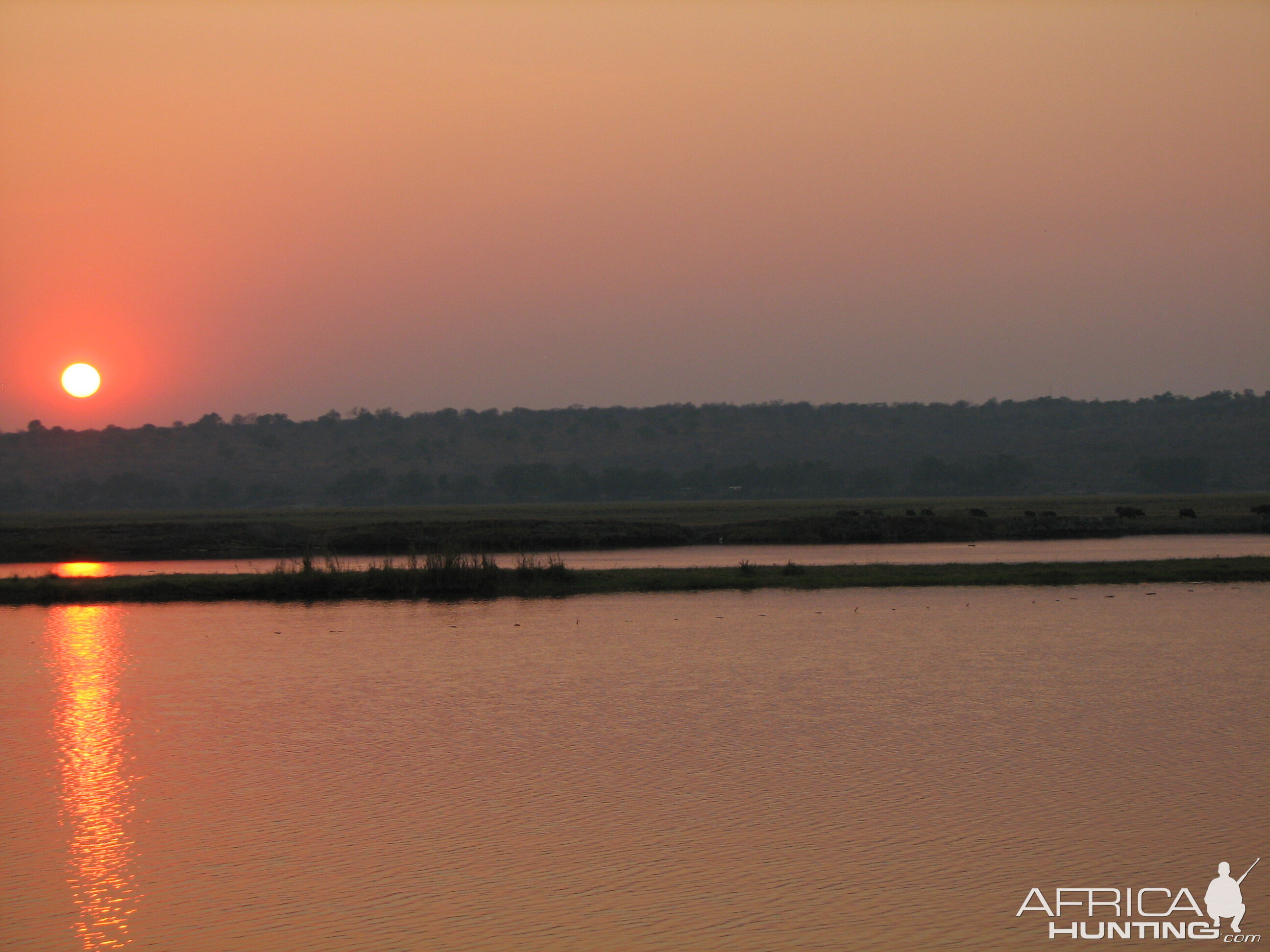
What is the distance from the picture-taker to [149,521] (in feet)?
268

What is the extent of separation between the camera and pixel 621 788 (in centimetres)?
1192

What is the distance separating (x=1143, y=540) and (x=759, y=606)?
28.6m

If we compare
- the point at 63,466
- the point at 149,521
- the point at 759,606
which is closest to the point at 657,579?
the point at 759,606

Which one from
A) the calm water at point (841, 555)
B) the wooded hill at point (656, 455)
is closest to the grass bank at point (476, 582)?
the calm water at point (841, 555)

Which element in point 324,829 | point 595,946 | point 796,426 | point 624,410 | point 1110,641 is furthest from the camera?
point 624,410

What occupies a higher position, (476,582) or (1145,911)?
(476,582)

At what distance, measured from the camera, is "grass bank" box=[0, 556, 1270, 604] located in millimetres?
30484

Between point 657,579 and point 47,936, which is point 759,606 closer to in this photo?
point 657,579

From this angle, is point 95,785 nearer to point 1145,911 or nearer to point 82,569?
point 1145,911

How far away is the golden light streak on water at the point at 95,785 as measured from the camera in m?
9.00

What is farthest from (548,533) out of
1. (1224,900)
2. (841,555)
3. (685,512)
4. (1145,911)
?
(1224,900)

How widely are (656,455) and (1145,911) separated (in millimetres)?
150304

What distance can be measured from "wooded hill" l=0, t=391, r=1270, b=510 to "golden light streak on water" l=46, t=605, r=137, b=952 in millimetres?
110920

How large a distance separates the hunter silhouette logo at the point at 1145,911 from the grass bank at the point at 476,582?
69.8 feet
